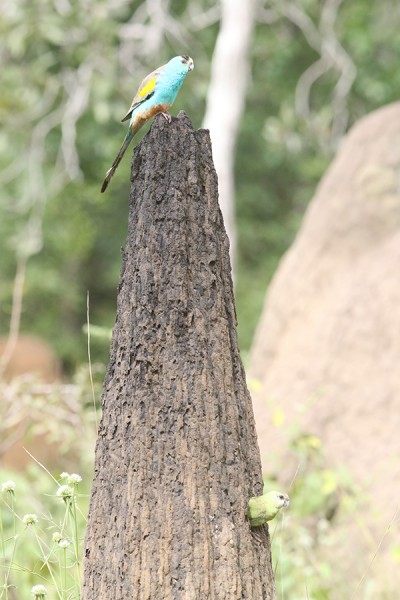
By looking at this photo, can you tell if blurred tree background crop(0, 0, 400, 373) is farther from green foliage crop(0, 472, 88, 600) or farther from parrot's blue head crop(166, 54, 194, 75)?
parrot's blue head crop(166, 54, 194, 75)

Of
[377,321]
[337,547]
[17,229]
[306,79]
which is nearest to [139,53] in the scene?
[306,79]

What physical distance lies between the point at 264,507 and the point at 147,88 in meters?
1.67

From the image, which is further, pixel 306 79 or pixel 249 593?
pixel 306 79

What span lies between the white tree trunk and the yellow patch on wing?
9.21 metres

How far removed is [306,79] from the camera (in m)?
16.4

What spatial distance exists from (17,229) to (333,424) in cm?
1281

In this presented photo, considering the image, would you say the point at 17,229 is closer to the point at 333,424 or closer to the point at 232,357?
the point at 333,424

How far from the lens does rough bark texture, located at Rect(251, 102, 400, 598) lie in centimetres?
550

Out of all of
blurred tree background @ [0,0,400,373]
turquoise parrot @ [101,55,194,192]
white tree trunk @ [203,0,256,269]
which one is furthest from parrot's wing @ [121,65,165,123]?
white tree trunk @ [203,0,256,269]

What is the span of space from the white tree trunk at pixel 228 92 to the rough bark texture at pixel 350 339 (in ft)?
17.3

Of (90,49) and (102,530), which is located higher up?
(90,49)

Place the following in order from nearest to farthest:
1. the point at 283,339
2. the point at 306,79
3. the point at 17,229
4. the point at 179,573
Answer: the point at 179,573, the point at 283,339, the point at 306,79, the point at 17,229

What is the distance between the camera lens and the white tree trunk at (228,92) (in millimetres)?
13039

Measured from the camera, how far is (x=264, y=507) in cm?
285
